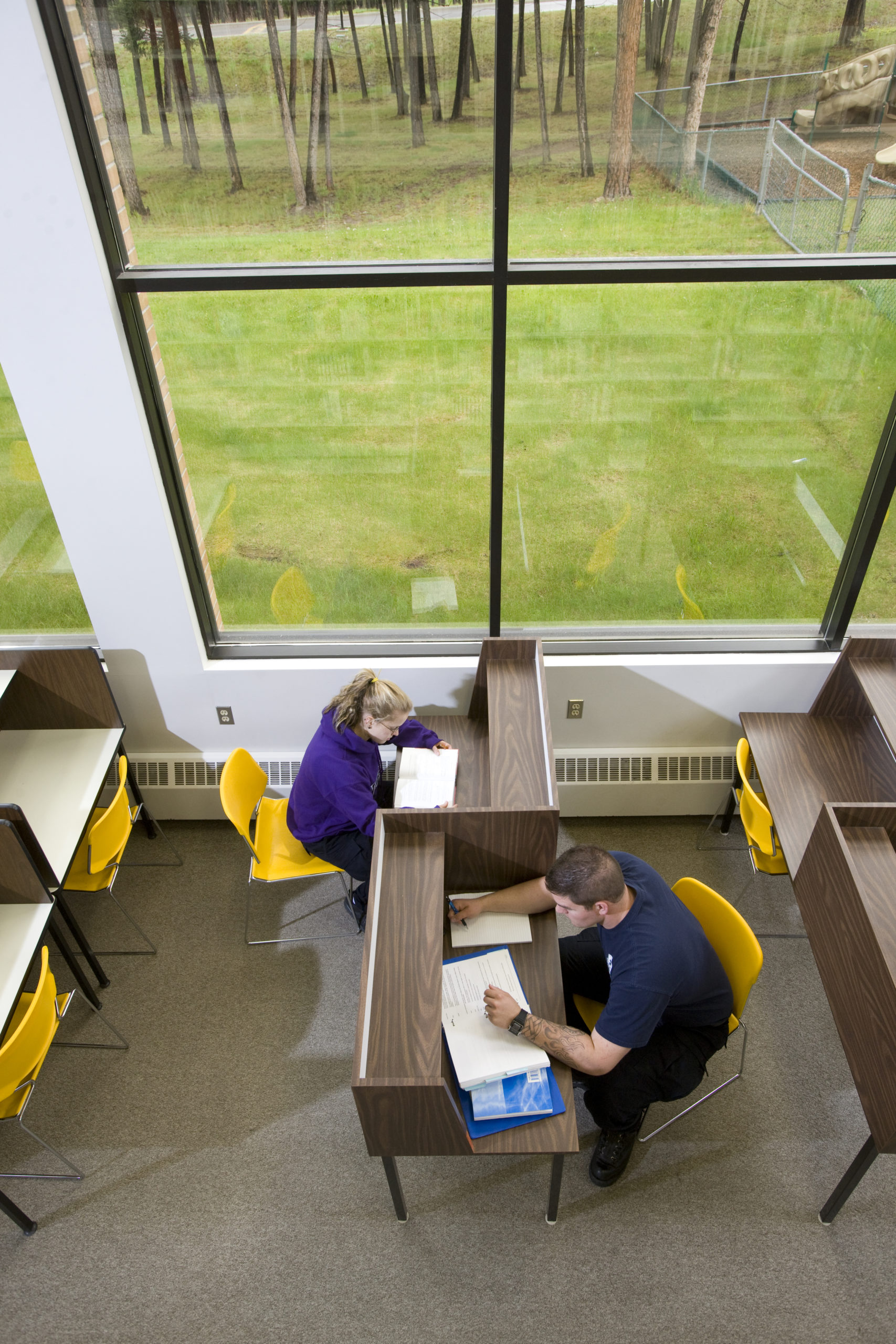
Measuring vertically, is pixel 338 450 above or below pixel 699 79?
below

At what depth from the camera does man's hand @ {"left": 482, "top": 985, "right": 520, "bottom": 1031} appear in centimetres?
250

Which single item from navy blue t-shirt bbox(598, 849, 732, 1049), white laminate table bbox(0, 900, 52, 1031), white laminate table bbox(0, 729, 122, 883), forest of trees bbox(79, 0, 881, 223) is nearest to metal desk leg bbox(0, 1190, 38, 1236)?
white laminate table bbox(0, 900, 52, 1031)

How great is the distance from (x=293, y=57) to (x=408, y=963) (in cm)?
293

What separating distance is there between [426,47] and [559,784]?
3.02m

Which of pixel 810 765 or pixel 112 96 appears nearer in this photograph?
pixel 112 96

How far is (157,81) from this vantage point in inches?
113

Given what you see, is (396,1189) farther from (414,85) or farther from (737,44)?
(737,44)

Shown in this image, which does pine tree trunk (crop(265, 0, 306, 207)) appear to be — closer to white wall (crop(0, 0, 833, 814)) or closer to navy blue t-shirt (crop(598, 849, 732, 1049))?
white wall (crop(0, 0, 833, 814))

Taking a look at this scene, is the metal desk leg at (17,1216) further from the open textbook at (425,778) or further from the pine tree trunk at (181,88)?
the pine tree trunk at (181,88)

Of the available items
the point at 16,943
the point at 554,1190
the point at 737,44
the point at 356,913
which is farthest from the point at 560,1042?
the point at 737,44

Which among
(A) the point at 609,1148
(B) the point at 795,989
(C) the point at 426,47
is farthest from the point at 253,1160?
(C) the point at 426,47

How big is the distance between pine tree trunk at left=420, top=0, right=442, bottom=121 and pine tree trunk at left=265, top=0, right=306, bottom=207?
48cm

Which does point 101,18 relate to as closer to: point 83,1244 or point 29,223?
point 29,223

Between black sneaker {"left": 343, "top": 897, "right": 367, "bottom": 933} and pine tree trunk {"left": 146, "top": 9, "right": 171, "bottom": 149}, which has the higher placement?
pine tree trunk {"left": 146, "top": 9, "right": 171, "bottom": 149}
